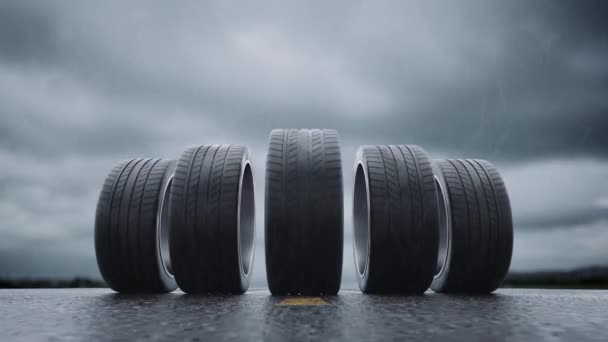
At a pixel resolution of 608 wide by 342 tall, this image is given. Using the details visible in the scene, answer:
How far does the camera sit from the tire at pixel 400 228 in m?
5.43

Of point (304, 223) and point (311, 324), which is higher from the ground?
point (304, 223)

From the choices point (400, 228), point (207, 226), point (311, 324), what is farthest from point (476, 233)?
point (311, 324)

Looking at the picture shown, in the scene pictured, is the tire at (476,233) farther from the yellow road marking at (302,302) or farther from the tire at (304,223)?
the yellow road marking at (302,302)

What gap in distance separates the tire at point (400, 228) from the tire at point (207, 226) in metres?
1.53

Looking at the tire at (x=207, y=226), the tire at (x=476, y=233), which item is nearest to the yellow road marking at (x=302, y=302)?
the tire at (x=207, y=226)

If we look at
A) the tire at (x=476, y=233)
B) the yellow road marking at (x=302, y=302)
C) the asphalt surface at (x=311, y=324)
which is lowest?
the asphalt surface at (x=311, y=324)

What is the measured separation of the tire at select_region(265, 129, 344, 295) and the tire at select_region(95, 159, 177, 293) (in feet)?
6.28

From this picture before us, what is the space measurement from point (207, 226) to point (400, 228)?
7.06ft

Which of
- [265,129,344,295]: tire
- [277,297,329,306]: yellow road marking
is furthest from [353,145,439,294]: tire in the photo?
[277,297,329,306]: yellow road marking

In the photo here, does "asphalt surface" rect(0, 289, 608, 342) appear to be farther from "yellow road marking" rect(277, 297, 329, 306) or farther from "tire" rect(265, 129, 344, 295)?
"tire" rect(265, 129, 344, 295)

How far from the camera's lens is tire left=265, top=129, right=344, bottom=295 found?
5.32 m

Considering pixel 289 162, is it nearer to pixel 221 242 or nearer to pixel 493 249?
pixel 221 242

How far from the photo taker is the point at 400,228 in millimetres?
5422

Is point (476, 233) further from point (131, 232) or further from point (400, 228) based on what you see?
point (131, 232)
